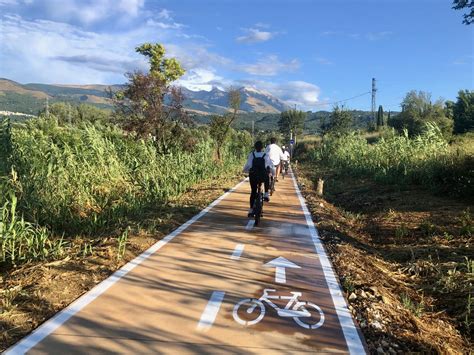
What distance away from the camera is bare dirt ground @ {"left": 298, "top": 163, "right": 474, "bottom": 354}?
469 cm

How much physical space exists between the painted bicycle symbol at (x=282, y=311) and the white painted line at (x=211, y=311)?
225mm

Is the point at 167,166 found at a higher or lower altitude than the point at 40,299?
higher

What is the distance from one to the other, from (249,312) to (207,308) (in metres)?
0.49

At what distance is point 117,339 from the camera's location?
13.6 ft

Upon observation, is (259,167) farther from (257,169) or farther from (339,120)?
(339,120)

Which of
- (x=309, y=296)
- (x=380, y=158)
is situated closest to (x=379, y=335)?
(x=309, y=296)

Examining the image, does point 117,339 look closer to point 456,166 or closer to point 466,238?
point 466,238

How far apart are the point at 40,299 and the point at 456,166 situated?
41.9ft

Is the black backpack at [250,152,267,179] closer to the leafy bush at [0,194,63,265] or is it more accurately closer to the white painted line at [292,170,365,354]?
the white painted line at [292,170,365,354]

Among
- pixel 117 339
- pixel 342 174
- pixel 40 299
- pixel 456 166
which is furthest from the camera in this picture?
pixel 342 174

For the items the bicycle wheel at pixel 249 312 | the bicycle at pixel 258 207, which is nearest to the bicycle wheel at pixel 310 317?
the bicycle wheel at pixel 249 312

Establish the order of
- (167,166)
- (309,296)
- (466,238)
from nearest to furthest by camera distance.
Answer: (309,296) → (466,238) → (167,166)

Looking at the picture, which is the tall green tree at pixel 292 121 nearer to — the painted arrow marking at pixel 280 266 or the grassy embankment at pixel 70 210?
the grassy embankment at pixel 70 210

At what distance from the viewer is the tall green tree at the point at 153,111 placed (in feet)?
52.9
